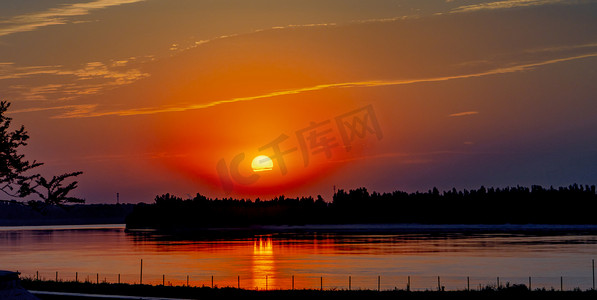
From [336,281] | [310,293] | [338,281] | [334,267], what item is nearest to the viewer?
[310,293]

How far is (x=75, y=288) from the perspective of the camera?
67.7 m

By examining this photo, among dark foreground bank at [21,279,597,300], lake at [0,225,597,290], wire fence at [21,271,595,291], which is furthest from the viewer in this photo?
lake at [0,225,597,290]

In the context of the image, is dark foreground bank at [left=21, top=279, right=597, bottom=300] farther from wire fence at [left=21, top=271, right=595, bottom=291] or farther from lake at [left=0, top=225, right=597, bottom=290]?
wire fence at [left=21, top=271, right=595, bottom=291]

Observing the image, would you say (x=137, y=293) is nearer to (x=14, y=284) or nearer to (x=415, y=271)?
(x=14, y=284)

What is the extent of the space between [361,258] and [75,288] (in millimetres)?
93946

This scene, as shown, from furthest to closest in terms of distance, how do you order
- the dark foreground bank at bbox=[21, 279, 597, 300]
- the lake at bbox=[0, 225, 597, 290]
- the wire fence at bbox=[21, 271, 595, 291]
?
the lake at bbox=[0, 225, 597, 290], the wire fence at bbox=[21, 271, 595, 291], the dark foreground bank at bbox=[21, 279, 597, 300]

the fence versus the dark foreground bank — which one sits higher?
the dark foreground bank

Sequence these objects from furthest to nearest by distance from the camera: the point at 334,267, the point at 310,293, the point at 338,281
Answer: the point at 334,267 < the point at 338,281 < the point at 310,293

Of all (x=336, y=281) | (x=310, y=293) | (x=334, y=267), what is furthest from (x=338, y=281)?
(x=310, y=293)

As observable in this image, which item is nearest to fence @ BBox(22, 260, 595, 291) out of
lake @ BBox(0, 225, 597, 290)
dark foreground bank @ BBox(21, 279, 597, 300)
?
lake @ BBox(0, 225, 597, 290)

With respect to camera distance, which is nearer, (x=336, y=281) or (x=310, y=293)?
(x=310, y=293)

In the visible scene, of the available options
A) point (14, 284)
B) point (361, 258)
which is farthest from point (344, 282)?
point (14, 284)

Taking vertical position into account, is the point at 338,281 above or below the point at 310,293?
below

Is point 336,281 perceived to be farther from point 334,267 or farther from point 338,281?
point 334,267
